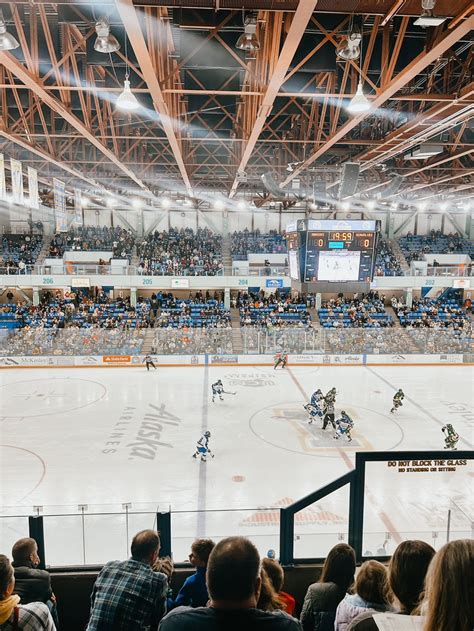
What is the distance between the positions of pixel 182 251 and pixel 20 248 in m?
11.4

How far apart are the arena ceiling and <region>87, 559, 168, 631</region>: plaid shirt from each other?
16.9 ft

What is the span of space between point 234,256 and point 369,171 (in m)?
14.7

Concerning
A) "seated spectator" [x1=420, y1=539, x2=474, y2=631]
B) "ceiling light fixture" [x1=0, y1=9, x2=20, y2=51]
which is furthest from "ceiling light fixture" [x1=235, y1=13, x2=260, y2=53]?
"seated spectator" [x1=420, y1=539, x2=474, y2=631]

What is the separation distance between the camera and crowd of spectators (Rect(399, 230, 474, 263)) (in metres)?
35.5

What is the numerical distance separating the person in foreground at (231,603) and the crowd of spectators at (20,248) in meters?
32.4

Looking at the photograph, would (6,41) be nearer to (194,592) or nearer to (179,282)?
(194,592)

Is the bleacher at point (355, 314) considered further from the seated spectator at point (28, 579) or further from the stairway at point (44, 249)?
the seated spectator at point (28, 579)

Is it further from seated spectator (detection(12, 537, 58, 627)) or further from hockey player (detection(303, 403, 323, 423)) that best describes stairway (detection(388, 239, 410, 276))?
seated spectator (detection(12, 537, 58, 627))

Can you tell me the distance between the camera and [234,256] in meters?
34.0

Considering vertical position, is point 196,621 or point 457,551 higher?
point 457,551

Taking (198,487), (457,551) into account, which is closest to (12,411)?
(198,487)

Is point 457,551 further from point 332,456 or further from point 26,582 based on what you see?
point 332,456

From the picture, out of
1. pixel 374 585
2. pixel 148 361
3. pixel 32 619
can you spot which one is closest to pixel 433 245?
pixel 148 361

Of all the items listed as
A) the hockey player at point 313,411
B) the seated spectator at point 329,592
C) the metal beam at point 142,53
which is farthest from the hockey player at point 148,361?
the seated spectator at point 329,592
